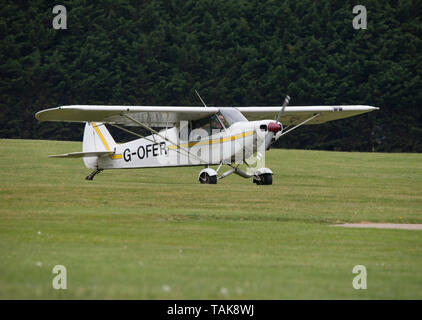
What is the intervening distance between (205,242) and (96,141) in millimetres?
17029

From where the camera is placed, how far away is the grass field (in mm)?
9430

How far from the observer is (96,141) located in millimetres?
29781

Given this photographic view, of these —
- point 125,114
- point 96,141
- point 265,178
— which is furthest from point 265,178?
point 96,141

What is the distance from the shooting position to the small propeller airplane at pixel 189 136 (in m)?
24.5

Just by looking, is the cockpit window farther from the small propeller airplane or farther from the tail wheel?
the tail wheel

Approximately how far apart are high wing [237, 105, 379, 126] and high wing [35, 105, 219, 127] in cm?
235

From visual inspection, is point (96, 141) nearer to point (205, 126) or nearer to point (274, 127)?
point (205, 126)

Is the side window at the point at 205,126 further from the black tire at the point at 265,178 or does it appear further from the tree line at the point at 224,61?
the tree line at the point at 224,61

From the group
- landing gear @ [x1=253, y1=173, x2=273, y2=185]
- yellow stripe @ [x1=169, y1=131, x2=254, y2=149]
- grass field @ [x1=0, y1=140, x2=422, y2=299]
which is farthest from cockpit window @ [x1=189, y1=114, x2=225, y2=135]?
grass field @ [x1=0, y1=140, x2=422, y2=299]

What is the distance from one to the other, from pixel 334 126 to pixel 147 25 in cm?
2052

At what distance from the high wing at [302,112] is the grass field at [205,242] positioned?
4116 mm
